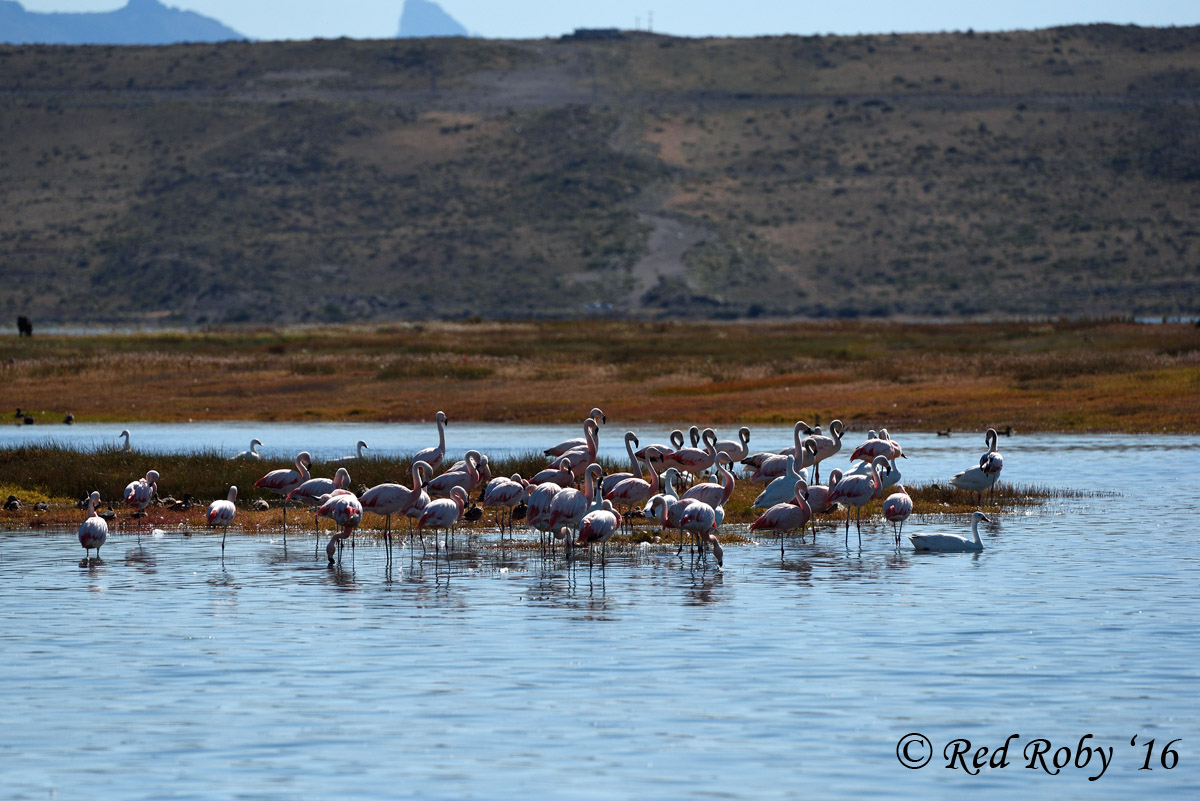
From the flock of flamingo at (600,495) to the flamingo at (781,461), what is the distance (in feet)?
0.07

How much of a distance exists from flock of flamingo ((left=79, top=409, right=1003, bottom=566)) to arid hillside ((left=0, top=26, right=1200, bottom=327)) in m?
82.6

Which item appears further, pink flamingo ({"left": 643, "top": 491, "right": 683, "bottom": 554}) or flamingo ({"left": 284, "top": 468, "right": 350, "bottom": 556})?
flamingo ({"left": 284, "top": 468, "right": 350, "bottom": 556})

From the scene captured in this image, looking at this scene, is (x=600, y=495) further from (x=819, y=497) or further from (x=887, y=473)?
(x=887, y=473)

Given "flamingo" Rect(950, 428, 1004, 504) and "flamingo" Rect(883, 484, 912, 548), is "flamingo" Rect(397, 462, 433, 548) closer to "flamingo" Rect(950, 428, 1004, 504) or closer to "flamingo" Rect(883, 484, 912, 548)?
"flamingo" Rect(883, 484, 912, 548)

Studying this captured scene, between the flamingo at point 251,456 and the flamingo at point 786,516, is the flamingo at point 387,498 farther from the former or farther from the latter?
the flamingo at point 251,456

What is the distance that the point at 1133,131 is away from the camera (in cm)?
13388

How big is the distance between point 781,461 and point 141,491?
32.4ft

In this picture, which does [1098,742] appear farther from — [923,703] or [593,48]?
[593,48]

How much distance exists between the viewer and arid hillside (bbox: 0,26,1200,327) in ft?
369

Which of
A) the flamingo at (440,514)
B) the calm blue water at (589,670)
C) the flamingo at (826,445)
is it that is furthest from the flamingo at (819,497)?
the flamingo at (440,514)

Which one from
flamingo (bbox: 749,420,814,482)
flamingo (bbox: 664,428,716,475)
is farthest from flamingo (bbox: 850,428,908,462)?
flamingo (bbox: 664,428,716,475)

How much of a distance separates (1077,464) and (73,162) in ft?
415

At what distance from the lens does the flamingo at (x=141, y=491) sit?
72.3ft

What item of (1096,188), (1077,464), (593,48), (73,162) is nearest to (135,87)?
(73,162)
